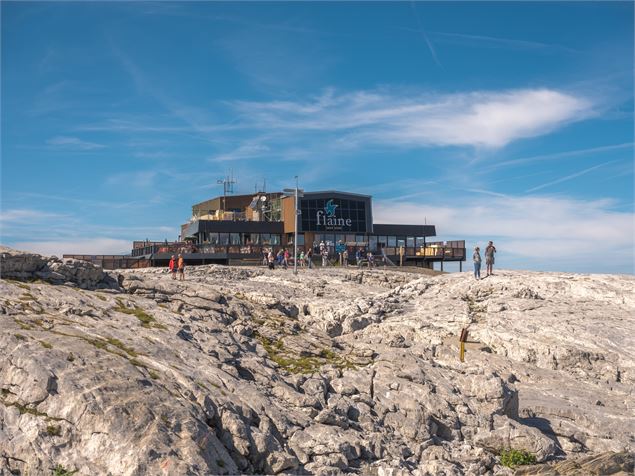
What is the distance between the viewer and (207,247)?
61.2m

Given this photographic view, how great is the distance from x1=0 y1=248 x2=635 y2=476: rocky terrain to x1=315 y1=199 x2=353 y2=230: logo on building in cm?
2876

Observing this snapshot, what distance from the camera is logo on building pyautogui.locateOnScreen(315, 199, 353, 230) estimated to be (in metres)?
67.9

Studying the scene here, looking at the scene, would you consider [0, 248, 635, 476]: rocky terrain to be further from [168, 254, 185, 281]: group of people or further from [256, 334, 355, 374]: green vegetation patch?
[168, 254, 185, 281]: group of people

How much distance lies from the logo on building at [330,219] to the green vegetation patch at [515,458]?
156ft

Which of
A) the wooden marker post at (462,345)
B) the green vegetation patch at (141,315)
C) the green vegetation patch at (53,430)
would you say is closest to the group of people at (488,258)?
the wooden marker post at (462,345)

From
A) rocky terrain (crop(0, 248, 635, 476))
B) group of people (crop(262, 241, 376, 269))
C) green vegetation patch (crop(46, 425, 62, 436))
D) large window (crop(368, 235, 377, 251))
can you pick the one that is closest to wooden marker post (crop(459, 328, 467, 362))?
rocky terrain (crop(0, 248, 635, 476))

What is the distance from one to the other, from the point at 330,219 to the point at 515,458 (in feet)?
158

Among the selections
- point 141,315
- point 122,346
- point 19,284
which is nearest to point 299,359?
point 141,315

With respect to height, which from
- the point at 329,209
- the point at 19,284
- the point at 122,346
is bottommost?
the point at 122,346

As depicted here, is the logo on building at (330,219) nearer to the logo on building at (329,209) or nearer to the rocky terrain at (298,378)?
the logo on building at (329,209)

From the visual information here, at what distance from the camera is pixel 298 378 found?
914 inches

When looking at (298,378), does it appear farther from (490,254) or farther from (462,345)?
(490,254)

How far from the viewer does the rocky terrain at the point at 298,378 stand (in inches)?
656

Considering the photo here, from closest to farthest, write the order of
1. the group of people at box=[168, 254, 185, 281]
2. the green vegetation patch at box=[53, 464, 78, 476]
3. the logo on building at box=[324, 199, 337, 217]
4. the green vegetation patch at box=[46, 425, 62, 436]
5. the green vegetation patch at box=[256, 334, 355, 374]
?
the green vegetation patch at box=[53, 464, 78, 476]
the green vegetation patch at box=[46, 425, 62, 436]
the green vegetation patch at box=[256, 334, 355, 374]
the group of people at box=[168, 254, 185, 281]
the logo on building at box=[324, 199, 337, 217]
